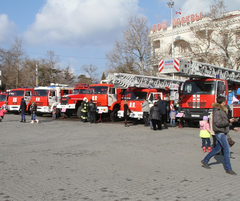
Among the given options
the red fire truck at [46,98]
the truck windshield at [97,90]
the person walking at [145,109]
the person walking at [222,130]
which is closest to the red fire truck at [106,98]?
the truck windshield at [97,90]

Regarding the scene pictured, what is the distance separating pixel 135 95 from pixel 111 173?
41.6 ft

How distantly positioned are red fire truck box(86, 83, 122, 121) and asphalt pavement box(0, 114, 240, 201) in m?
8.80

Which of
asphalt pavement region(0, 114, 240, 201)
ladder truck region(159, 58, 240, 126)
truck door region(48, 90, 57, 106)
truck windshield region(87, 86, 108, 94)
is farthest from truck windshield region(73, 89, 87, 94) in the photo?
asphalt pavement region(0, 114, 240, 201)

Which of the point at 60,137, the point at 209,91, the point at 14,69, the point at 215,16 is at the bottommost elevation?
the point at 60,137

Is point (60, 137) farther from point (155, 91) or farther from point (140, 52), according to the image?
point (140, 52)

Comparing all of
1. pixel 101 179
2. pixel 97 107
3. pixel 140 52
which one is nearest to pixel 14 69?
pixel 140 52

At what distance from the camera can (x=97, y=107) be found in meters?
19.7

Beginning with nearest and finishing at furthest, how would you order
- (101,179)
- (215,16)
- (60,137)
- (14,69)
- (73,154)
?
(101,179)
(73,154)
(60,137)
(215,16)
(14,69)

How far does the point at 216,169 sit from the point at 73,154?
13.8 ft

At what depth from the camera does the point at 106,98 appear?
19594 mm

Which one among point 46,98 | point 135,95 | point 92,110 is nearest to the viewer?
point 92,110

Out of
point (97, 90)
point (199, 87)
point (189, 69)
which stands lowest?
point (97, 90)

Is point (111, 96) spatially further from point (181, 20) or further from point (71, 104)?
point (181, 20)

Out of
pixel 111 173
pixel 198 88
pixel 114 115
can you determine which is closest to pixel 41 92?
pixel 114 115
